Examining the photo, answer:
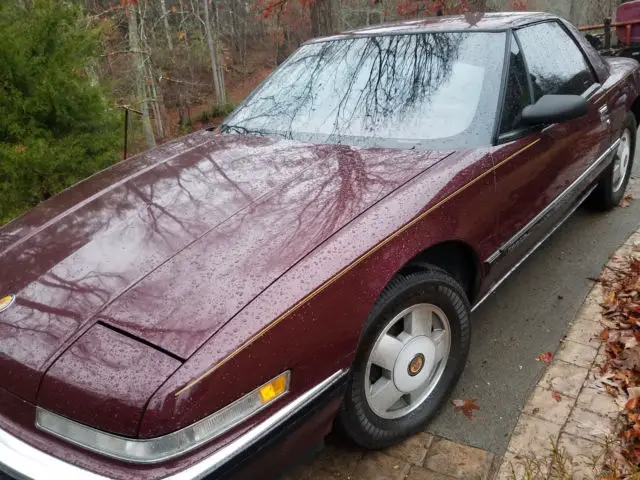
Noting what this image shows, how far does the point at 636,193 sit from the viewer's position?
4488mm

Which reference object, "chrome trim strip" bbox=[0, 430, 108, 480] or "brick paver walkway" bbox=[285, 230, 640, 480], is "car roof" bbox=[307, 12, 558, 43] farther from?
"chrome trim strip" bbox=[0, 430, 108, 480]

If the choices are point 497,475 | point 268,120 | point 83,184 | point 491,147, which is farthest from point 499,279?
point 83,184

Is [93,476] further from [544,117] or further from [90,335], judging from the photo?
[544,117]

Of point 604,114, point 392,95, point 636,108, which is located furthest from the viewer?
point 636,108

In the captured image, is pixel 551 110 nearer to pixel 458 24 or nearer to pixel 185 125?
pixel 458 24

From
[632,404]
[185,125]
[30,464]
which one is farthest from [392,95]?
[185,125]

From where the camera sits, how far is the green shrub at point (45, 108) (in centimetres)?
393

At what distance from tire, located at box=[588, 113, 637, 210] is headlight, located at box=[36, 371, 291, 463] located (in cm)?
336

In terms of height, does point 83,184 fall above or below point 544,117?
below

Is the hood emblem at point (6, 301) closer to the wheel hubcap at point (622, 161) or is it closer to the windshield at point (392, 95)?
the windshield at point (392, 95)

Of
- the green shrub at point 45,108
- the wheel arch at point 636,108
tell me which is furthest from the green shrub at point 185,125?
the wheel arch at point 636,108

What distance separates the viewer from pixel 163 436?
1.36 metres

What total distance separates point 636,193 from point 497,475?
345cm

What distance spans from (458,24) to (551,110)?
785 millimetres
